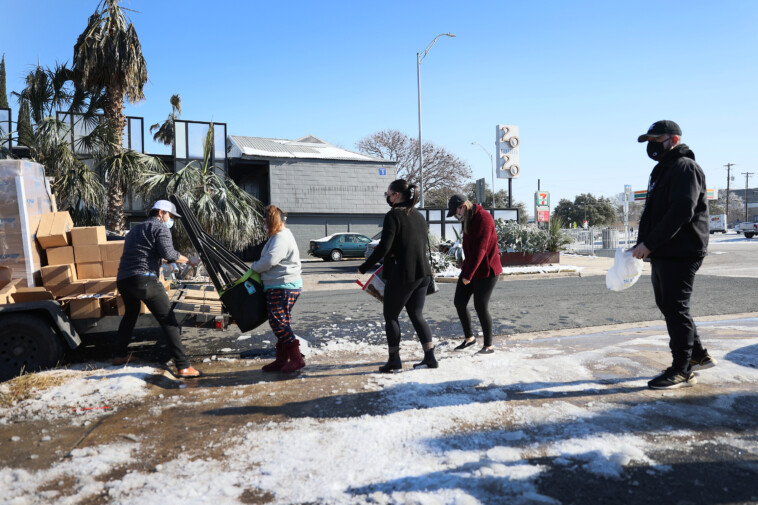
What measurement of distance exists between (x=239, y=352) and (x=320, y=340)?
1.06 meters

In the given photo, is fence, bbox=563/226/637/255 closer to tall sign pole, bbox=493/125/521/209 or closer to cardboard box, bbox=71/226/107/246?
tall sign pole, bbox=493/125/521/209

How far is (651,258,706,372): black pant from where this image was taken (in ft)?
13.1

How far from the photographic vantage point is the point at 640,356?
5148 mm

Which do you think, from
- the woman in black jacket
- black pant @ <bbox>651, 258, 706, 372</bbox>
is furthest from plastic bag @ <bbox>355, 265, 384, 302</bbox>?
black pant @ <bbox>651, 258, 706, 372</bbox>

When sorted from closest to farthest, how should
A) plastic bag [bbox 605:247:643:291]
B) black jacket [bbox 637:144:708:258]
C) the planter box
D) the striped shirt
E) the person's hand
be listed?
black jacket [bbox 637:144:708:258], the person's hand, plastic bag [bbox 605:247:643:291], the striped shirt, the planter box

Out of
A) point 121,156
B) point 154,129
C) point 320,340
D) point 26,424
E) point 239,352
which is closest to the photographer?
point 26,424

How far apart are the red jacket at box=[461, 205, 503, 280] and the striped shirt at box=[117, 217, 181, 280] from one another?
288cm

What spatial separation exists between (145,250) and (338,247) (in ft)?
72.0

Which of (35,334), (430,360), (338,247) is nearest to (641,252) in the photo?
(430,360)

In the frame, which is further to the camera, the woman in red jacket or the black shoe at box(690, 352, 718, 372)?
the woman in red jacket

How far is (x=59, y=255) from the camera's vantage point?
17.2ft

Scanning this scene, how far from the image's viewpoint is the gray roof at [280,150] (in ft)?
98.7

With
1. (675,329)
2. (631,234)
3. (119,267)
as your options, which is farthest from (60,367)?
(631,234)

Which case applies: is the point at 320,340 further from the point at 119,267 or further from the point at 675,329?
the point at 675,329
